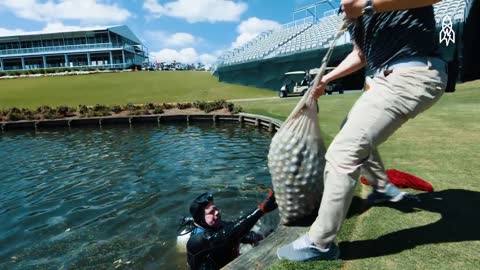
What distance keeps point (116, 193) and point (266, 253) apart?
619 cm

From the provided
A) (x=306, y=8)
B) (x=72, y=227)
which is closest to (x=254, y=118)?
(x=72, y=227)

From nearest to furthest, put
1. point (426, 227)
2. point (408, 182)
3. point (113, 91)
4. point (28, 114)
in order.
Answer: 1. point (426, 227)
2. point (408, 182)
3. point (28, 114)
4. point (113, 91)

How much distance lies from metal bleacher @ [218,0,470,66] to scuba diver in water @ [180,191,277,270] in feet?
84.2

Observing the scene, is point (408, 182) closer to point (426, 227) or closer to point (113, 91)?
point (426, 227)

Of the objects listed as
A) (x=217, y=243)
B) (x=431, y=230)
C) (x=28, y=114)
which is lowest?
(x=217, y=243)

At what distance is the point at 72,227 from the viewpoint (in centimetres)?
675

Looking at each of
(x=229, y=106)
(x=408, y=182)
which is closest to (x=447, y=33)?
(x=229, y=106)

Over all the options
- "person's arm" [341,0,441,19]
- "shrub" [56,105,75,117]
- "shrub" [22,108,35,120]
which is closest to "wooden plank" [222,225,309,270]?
"person's arm" [341,0,441,19]

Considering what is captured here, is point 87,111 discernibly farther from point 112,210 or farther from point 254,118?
point 112,210

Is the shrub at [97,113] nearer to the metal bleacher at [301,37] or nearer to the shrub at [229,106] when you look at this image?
the shrub at [229,106]

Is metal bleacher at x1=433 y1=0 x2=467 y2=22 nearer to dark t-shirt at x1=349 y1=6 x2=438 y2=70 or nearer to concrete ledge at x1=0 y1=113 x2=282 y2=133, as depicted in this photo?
concrete ledge at x1=0 y1=113 x2=282 y2=133

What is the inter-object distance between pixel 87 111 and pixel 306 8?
3473cm

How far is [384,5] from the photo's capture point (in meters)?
2.47

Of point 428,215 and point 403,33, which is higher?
point 403,33
